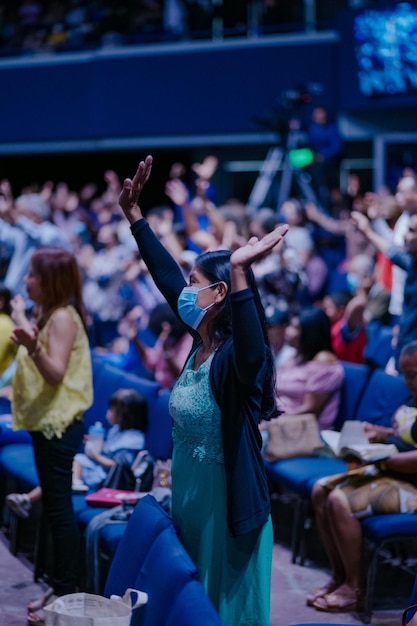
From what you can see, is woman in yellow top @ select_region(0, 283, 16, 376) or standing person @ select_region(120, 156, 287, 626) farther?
woman in yellow top @ select_region(0, 283, 16, 376)

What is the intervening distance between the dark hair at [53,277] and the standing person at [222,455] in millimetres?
1351

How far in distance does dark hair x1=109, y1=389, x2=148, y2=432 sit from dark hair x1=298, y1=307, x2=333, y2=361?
3.15ft

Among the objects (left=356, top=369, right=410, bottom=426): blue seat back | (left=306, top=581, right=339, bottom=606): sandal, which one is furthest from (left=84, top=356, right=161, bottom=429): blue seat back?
(left=306, top=581, right=339, bottom=606): sandal

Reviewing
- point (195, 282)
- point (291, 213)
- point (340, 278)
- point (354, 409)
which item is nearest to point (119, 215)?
point (291, 213)

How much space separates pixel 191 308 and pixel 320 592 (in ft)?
6.62

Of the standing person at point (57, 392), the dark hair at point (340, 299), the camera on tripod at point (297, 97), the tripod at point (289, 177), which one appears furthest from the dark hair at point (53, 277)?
the camera on tripod at point (297, 97)

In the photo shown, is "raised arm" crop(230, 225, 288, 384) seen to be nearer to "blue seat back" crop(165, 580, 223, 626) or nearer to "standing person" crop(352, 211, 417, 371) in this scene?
"blue seat back" crop(165, 580, 223, 626)

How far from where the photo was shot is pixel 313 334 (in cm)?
580

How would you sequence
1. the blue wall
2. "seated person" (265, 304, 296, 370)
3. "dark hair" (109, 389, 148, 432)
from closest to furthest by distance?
"dark hair" (109, 389, 148, 432), "seated person" (265, 304, 296, 370), the blue wall

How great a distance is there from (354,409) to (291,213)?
12.7 feet

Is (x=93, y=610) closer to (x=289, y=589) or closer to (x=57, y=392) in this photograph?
(x=57, y=392)

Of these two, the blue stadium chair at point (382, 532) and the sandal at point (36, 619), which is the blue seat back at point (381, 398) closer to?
the blue stadium chair at point (382, 532)

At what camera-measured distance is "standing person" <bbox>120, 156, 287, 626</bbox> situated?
2.85 m

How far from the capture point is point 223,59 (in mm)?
14289
